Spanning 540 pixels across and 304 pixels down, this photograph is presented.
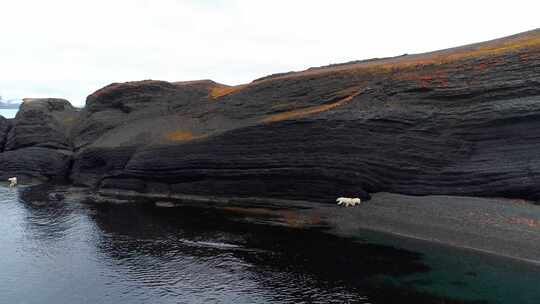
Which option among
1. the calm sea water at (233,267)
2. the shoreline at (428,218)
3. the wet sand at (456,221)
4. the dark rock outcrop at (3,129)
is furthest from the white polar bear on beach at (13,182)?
the wet sand at (456,221)

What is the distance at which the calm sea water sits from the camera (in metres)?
29.1

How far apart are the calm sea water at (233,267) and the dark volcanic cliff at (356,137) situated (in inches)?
415

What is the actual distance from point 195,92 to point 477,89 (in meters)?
46.7

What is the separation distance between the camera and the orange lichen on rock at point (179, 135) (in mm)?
67756

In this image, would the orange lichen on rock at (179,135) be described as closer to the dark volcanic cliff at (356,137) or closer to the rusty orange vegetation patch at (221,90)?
the dark volcanic cliff at (356,137)

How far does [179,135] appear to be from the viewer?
6981 cm

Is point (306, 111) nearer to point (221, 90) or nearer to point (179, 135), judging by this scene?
point (179, 135)

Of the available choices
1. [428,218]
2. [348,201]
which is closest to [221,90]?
[348,201]

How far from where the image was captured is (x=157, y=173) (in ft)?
212

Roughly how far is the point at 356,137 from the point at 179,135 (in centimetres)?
Answer: 2725

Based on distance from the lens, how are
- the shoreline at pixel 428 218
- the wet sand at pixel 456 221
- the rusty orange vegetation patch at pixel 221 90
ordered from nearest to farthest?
1. the wet sand at pixel 456 221
2. the shoreline at pixel 428 218
3. the rusty orange vegetation patch at pixel 221 90

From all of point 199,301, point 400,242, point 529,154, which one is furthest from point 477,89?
point 199,301

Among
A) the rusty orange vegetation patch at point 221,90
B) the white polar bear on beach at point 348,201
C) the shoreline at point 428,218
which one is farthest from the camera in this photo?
the rusty orange vegetation patch at point 221,90

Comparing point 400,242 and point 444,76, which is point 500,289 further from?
point 444,76
